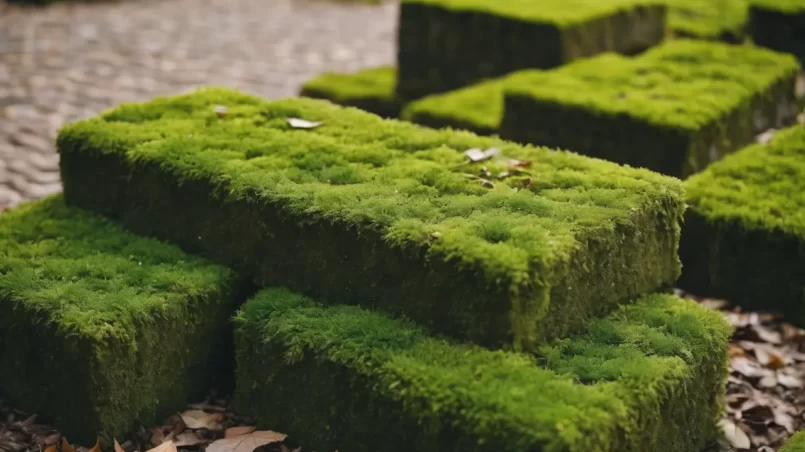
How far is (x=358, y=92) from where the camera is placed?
7586 mm

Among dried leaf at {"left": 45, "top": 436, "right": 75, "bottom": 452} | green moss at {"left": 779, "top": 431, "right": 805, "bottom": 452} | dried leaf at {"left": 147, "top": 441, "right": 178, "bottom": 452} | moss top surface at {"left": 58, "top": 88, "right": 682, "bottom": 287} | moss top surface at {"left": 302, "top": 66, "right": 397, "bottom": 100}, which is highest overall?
moss top surface at {"left": 58, "top": 88, "right": 682, "bottom": 287}

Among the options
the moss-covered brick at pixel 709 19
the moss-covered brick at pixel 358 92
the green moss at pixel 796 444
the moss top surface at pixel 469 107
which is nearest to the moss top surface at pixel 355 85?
the moss-covered brick at pixel 358 92

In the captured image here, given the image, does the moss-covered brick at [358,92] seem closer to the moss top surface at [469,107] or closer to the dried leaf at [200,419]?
the moss top surface at [469,107]

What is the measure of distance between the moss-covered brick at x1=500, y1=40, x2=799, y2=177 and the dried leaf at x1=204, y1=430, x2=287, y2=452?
2.84 metres

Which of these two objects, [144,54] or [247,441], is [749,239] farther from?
[144,54]

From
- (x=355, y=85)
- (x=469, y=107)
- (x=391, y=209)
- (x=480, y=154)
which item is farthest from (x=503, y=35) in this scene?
(x=391, y=209)

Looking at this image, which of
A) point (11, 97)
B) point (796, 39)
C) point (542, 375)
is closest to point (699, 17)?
point (796, 39)

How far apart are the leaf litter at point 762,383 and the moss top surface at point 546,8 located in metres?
2.98

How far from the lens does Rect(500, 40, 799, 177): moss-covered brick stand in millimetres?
5152

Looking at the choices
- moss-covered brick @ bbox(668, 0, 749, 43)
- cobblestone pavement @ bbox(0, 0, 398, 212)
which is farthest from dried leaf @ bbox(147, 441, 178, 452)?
moss-covered brick @ bbox(668, 0, 749, 43)

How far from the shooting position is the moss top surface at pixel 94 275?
10.6ft

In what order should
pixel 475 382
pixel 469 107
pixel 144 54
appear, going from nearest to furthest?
pixel 475 382
pixel 469 107
pixel 144 54

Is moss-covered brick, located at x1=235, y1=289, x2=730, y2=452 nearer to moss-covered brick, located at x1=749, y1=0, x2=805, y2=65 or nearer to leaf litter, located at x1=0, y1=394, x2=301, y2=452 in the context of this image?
leaf litter, located at x1=0, y1=394, x2=301, y2=452

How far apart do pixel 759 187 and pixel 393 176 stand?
82.2 inches
